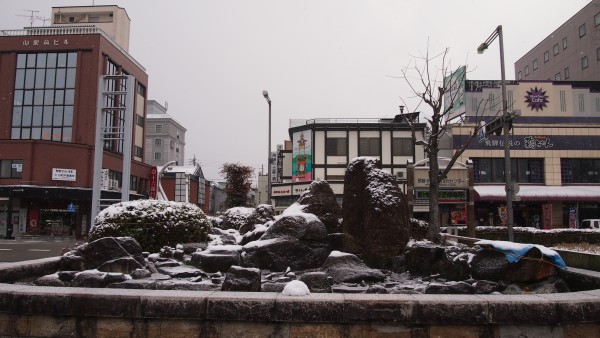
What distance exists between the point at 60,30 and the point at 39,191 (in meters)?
15.7

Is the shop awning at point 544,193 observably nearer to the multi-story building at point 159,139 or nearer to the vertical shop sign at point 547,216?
the vertical shop sign at point 547,216

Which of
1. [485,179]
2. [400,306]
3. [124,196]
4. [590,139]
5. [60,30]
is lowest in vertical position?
[400,306]

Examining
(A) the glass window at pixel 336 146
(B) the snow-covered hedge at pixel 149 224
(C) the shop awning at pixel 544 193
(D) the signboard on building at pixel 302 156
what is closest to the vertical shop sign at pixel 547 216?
(C) the shop awning at pixel 544 193

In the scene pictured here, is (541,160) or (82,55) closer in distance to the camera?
(541,160)

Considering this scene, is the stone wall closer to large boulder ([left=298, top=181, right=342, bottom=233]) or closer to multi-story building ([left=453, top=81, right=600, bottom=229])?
large boulder ([left=298, top=181, right=342, bottom=233])

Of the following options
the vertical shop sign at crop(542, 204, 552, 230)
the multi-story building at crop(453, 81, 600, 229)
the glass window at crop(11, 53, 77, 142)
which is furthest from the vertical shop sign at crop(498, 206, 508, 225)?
the glass window at crop(11, 53, 77, 142)

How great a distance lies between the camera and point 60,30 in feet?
132

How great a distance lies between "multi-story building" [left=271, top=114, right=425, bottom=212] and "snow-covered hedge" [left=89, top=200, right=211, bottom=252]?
3140cm

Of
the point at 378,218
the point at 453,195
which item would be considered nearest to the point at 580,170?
the point at 453,195

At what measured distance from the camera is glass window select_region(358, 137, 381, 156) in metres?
41.2

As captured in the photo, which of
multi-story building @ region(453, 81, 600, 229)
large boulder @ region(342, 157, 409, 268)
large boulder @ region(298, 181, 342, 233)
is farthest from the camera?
multi-story building @ region(453, 81, 600, 229)

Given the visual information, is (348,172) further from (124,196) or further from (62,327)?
(124,196)

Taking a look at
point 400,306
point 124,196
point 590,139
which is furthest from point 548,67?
point 400,306

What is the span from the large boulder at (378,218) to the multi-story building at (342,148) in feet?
106
